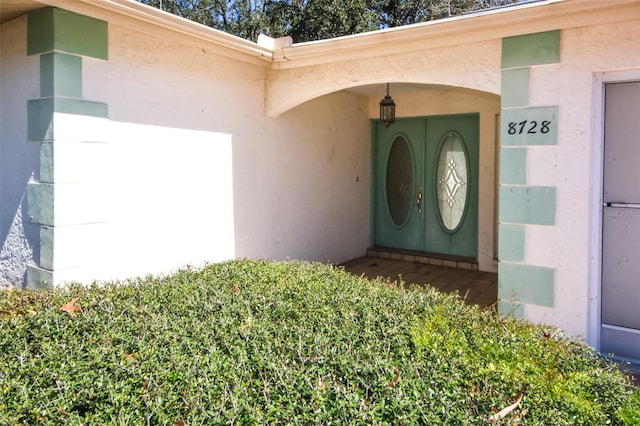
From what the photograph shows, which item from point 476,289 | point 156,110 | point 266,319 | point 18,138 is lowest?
point 476,289

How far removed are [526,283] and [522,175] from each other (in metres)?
1.10

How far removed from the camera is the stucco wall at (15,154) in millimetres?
4742

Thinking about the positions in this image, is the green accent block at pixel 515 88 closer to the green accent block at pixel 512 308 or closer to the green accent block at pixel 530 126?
the green accent block at pixel 530 126

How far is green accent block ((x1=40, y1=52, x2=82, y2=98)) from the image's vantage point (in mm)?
4461

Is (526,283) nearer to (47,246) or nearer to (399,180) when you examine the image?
(399,180)

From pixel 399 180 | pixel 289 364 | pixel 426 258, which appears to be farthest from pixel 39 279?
pixel 399 180

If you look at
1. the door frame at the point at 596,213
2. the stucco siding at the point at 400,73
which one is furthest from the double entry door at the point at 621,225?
the stucco siding at the point at 400,73

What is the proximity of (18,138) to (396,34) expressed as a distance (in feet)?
13.9

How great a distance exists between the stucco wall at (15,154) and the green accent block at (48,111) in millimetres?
107

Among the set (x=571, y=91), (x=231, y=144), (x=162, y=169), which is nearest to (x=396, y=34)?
(x=571, y=91)

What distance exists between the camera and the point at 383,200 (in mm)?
9273

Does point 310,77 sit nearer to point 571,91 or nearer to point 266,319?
point 571,91

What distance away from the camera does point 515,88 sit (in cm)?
471

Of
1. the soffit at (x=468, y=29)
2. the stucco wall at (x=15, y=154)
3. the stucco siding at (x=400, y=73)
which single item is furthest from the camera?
the stucco siding at (x=400, y=73)
